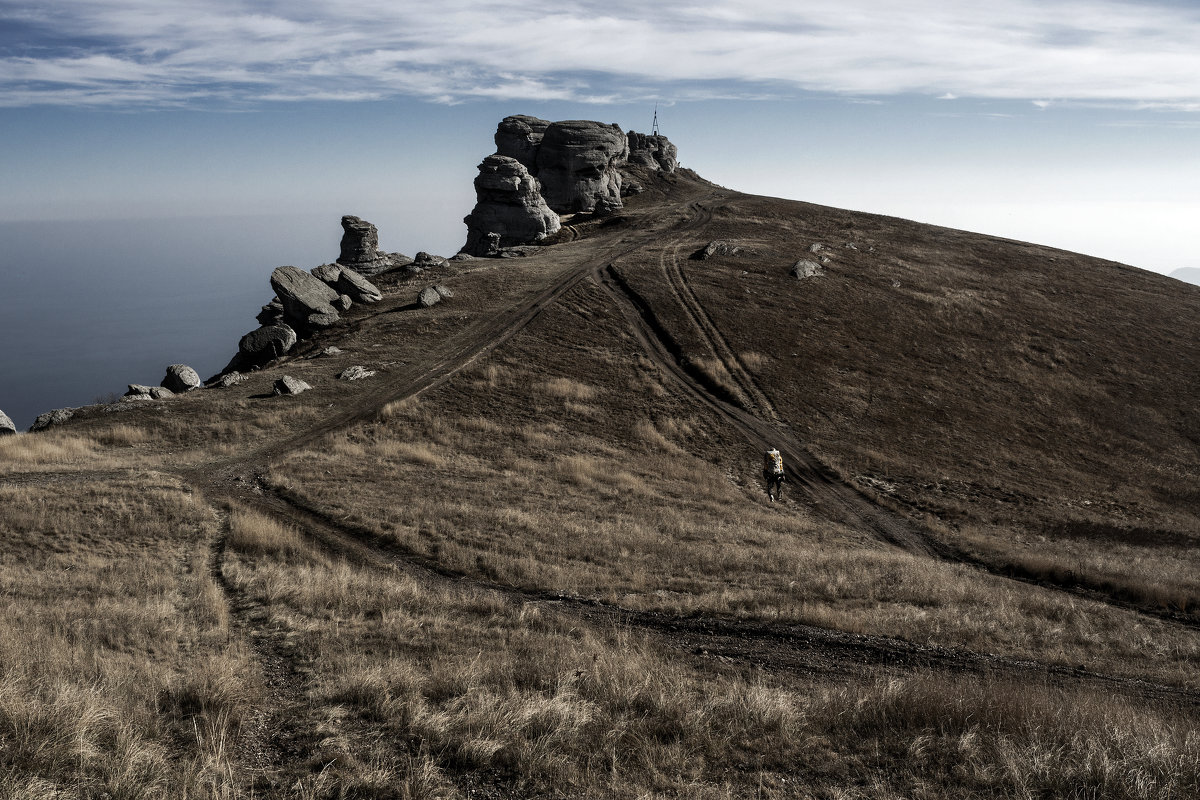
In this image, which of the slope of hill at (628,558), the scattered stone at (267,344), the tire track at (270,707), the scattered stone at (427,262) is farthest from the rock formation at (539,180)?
the tire track at (270,707)

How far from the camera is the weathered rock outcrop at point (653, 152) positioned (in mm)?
107250

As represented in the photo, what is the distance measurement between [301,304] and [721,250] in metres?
33.6

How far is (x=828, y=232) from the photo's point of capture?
7400cm

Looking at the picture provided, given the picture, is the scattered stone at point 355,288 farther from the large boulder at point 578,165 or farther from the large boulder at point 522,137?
the large boulder at point 522,137

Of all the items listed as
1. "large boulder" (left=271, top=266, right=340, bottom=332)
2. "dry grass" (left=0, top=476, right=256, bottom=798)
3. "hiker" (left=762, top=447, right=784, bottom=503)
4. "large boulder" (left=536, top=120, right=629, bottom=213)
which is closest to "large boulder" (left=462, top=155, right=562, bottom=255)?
"large boulder" (left=536, top=120, right=629, bottom=213)

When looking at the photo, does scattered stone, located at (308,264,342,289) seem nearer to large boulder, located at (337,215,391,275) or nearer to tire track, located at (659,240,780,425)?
large boulder, located at (337,215,391,275)

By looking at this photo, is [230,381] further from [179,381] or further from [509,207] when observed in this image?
[509,207]

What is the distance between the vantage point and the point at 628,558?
60.5ft

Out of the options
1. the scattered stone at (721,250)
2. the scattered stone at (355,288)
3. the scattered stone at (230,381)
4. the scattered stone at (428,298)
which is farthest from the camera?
the scattered stone at (721,250)

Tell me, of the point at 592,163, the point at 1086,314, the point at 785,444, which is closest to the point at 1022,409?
the point at 785,444

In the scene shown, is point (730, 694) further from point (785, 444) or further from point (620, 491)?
point (785, 444)

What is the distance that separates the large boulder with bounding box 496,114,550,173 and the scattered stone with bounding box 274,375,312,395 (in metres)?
59.9

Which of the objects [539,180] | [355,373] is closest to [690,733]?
[355,373]

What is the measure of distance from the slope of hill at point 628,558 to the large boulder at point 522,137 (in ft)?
128
